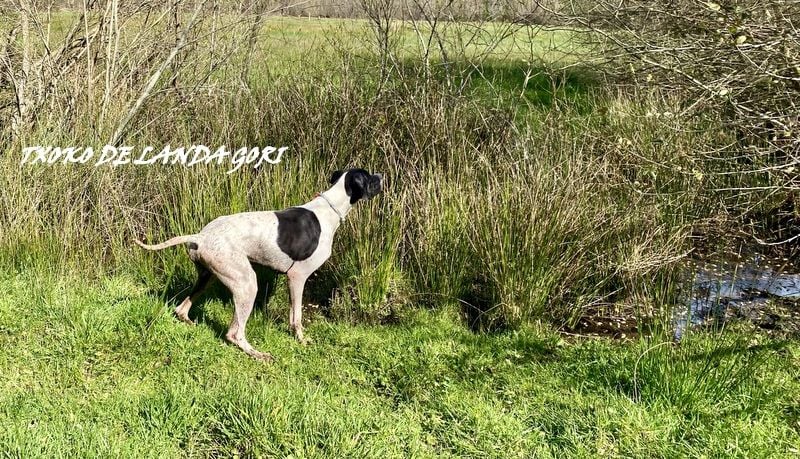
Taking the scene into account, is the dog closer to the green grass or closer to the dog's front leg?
the dog's front leg

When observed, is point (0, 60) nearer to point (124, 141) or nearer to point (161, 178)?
point (124, 141)

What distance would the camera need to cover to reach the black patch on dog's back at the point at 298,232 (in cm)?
395

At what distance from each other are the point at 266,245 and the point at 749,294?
3781 mm

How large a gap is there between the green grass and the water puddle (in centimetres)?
57

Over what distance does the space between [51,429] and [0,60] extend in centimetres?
443

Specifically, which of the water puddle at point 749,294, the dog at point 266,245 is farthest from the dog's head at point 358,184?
the water puddle at point 749,294

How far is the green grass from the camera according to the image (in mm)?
2982

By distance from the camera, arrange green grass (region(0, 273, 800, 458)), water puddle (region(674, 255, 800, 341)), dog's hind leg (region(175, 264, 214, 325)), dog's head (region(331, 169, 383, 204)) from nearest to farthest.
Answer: green grass (region(0, 273, 800, 458)) → dog's hind leg (region(175, 264, 214, 325)) → dog's head (region(331, 169, 383, 204)) → water puddle (region(674, 255, 800, 341))

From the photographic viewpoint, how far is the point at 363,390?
3559 mm

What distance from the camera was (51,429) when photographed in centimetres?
296

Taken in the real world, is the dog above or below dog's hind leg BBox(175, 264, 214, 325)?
above

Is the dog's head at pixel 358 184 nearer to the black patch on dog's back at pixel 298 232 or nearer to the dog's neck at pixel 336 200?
the dog's neck at pixel 336 200

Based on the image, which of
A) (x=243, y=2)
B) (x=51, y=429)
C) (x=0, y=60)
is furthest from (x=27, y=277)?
(x=243, y=2)

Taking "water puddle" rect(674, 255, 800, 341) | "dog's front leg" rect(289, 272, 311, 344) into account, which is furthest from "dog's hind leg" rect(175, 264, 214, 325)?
"water puddle" rect(674, 255, 800, 341)
